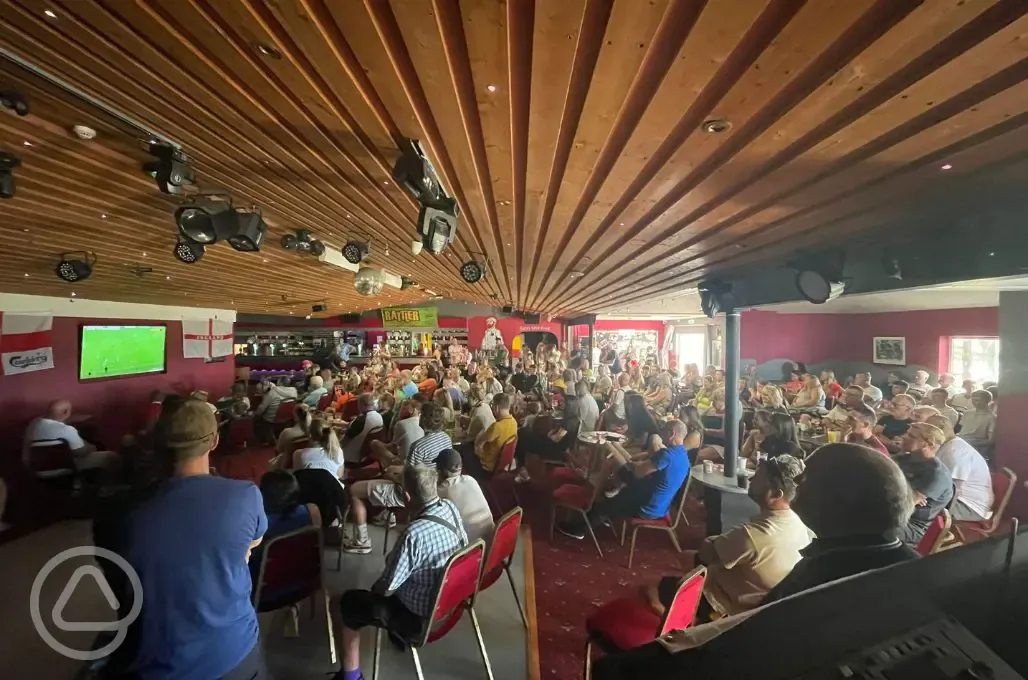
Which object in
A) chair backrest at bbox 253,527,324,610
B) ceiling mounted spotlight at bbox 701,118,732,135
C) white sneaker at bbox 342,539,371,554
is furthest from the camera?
white sneaker at bbox 342,539,371,554

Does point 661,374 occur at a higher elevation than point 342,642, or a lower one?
higher

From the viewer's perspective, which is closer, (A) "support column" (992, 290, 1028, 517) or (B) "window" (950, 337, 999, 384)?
(A) "support column" (992, 290, 1028, 517)

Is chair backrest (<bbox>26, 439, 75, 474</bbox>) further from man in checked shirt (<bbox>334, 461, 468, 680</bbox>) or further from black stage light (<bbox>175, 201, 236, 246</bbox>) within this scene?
man in checked shirt (<bbox>334, 461, 468, 680</bbox>)

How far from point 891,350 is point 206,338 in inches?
473

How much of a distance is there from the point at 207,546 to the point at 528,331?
16.8m

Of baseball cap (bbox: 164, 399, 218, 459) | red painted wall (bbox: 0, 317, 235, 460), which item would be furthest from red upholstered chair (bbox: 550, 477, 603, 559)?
red painted wall (bbox: 0, 317, 235, 460)

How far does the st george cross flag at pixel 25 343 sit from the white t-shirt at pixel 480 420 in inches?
190

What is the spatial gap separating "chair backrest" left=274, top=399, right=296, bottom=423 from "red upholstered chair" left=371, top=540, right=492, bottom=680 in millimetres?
5852

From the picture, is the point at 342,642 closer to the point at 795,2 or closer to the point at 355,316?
the point at 795,2

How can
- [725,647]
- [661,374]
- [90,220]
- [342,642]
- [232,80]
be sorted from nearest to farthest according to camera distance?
[725,647], [232,80], [342,642], [90,220], [661,374]

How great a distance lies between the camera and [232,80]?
1.71 meters

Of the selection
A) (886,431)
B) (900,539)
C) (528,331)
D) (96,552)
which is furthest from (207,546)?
(528,331)

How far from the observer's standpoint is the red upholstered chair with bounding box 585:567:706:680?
197cm

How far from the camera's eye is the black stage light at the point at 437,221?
2.55 m
